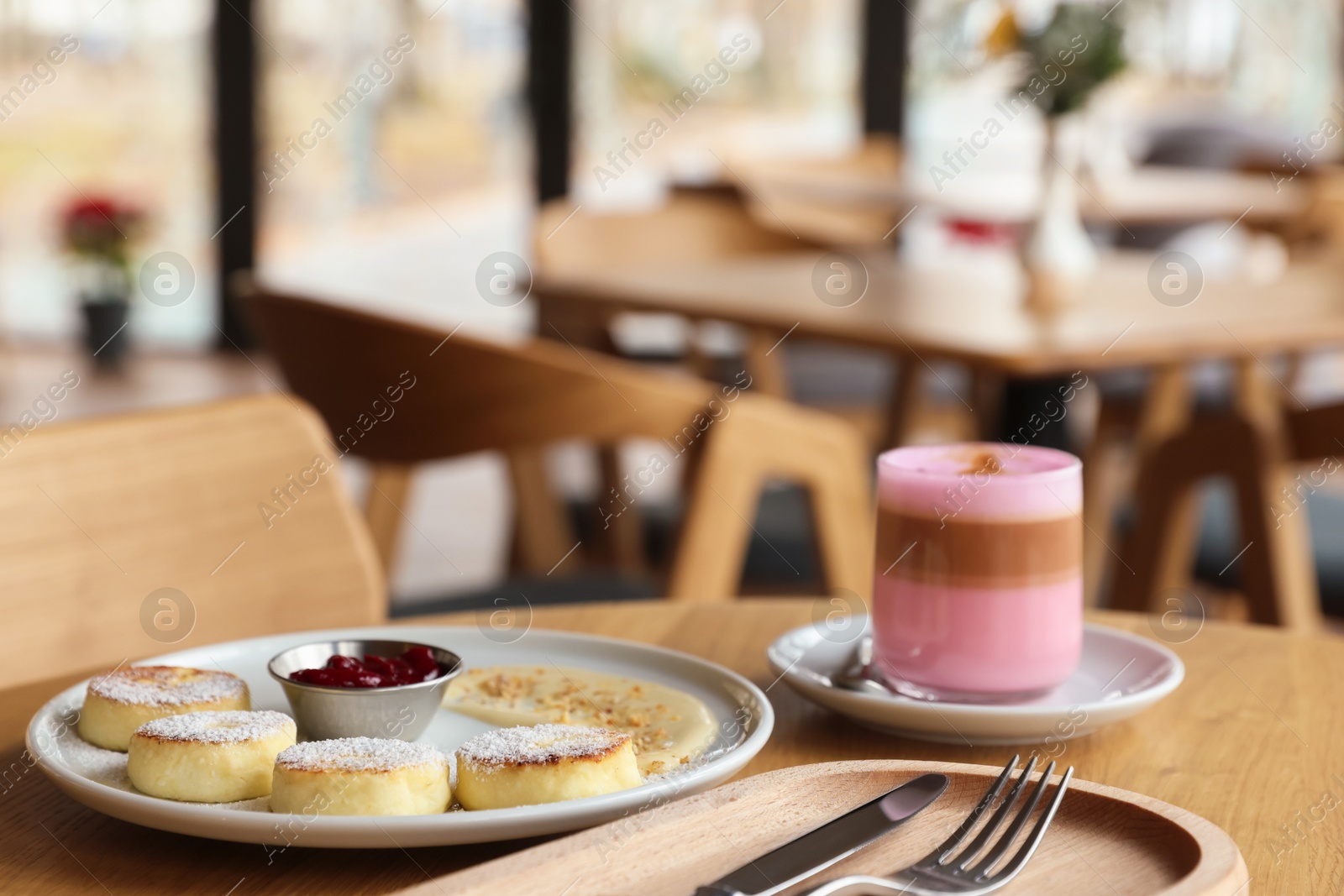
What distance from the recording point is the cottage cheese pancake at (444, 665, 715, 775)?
68cm

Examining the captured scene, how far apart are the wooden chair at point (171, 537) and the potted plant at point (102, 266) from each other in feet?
20.0

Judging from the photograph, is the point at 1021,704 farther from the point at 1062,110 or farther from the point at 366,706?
the point at 1062,110

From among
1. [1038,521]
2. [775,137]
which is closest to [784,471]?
[1038,521]

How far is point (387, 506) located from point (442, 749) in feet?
5.46

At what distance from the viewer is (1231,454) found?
192cm

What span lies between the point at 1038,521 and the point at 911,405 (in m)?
2.83

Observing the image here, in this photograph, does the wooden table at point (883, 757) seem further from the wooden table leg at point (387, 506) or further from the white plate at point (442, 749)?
the wooden table leg at point (387, 506)

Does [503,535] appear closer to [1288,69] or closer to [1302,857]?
[1302,857]

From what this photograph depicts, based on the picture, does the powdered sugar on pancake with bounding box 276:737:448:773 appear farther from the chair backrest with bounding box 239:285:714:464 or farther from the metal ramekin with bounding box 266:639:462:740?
the chair backrest with bounding box 239:285:714:464

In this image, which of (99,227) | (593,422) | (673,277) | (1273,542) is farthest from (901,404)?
(99,227)

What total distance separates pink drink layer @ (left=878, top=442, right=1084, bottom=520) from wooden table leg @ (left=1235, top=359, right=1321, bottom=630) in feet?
3.96

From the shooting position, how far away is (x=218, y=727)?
2.01ft

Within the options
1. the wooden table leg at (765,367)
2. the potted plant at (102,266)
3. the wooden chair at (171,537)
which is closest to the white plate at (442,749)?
the wooden chair at (171,537)

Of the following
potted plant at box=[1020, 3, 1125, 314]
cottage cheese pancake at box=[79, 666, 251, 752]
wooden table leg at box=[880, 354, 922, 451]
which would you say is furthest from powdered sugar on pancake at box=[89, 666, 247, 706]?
wooden table leg at box=[880, 354, 922, 451]
